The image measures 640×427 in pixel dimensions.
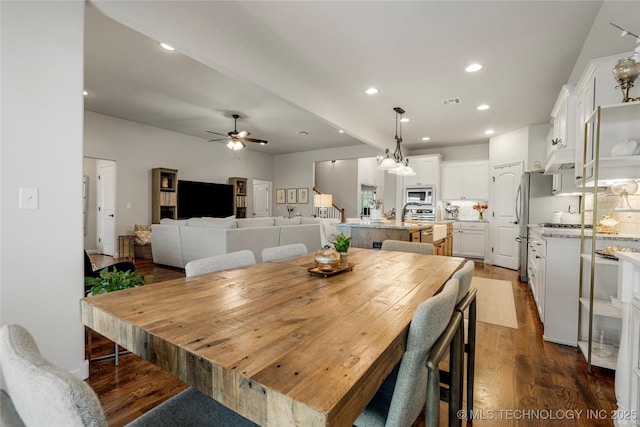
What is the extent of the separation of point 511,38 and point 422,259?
2.37 m

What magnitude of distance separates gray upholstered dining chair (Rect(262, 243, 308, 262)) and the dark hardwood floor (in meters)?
0.95

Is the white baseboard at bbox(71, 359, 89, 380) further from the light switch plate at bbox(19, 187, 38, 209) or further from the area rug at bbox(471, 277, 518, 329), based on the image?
the area rug at bbox(471, 277, 518, 329)

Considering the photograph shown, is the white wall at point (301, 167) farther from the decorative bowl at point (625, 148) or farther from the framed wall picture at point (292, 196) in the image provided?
the decorative bowl at point (625, 148)

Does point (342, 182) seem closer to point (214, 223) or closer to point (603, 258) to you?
point (214, 223)

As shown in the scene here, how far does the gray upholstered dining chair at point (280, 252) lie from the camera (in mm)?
2020

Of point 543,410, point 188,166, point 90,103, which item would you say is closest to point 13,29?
point 543,410

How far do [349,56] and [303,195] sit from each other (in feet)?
19.8

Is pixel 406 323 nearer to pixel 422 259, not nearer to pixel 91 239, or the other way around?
pixel 422 259

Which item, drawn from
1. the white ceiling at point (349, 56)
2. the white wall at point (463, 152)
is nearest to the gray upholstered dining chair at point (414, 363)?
the white ceiling at point (349, 56)

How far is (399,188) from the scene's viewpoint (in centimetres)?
742

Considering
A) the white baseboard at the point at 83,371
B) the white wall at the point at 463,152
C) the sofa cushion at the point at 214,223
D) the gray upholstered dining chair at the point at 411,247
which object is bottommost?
the white baseboard at the point at 83,371

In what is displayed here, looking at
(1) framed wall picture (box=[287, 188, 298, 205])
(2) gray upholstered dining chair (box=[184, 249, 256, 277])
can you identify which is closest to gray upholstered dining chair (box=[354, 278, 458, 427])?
(2) gray upholstered dining chair (box=[184, 249, 256, 277])

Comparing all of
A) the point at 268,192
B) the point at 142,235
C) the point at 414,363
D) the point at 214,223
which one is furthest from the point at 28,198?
the point at 268,192

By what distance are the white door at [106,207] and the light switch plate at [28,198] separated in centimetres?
522
